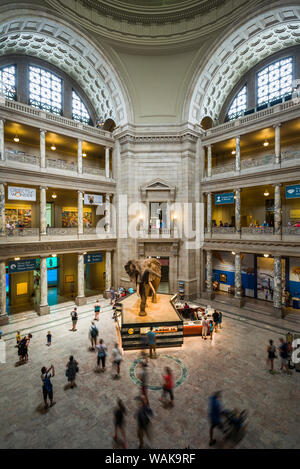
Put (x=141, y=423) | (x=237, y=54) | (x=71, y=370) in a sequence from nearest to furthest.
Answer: (x=141, y=423) → (x=71, y=370) → (x=237, y=54)

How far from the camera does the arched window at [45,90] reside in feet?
66.5

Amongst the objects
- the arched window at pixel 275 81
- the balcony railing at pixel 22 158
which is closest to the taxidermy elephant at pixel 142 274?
the balcony railing at pixel 22 158

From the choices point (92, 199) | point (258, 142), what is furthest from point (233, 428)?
point (258, 142)

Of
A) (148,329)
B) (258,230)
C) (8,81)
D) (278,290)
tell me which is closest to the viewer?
(148,329)

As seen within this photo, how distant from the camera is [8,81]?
62.1ft

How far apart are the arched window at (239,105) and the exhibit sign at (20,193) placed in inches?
770

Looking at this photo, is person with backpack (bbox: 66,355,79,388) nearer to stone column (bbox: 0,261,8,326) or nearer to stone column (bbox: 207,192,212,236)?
stone column (bbox: 0,261,8,326)

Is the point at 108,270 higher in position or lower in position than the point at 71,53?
lower

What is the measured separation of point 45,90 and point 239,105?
58.7 feet

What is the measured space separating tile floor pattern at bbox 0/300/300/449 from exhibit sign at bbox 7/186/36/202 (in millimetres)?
9027

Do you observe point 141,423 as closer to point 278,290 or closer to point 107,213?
point 278,290

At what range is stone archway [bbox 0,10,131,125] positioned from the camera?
16.6m

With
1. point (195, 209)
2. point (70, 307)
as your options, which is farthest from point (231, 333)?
point (70, 307)

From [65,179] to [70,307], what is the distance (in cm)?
1002
